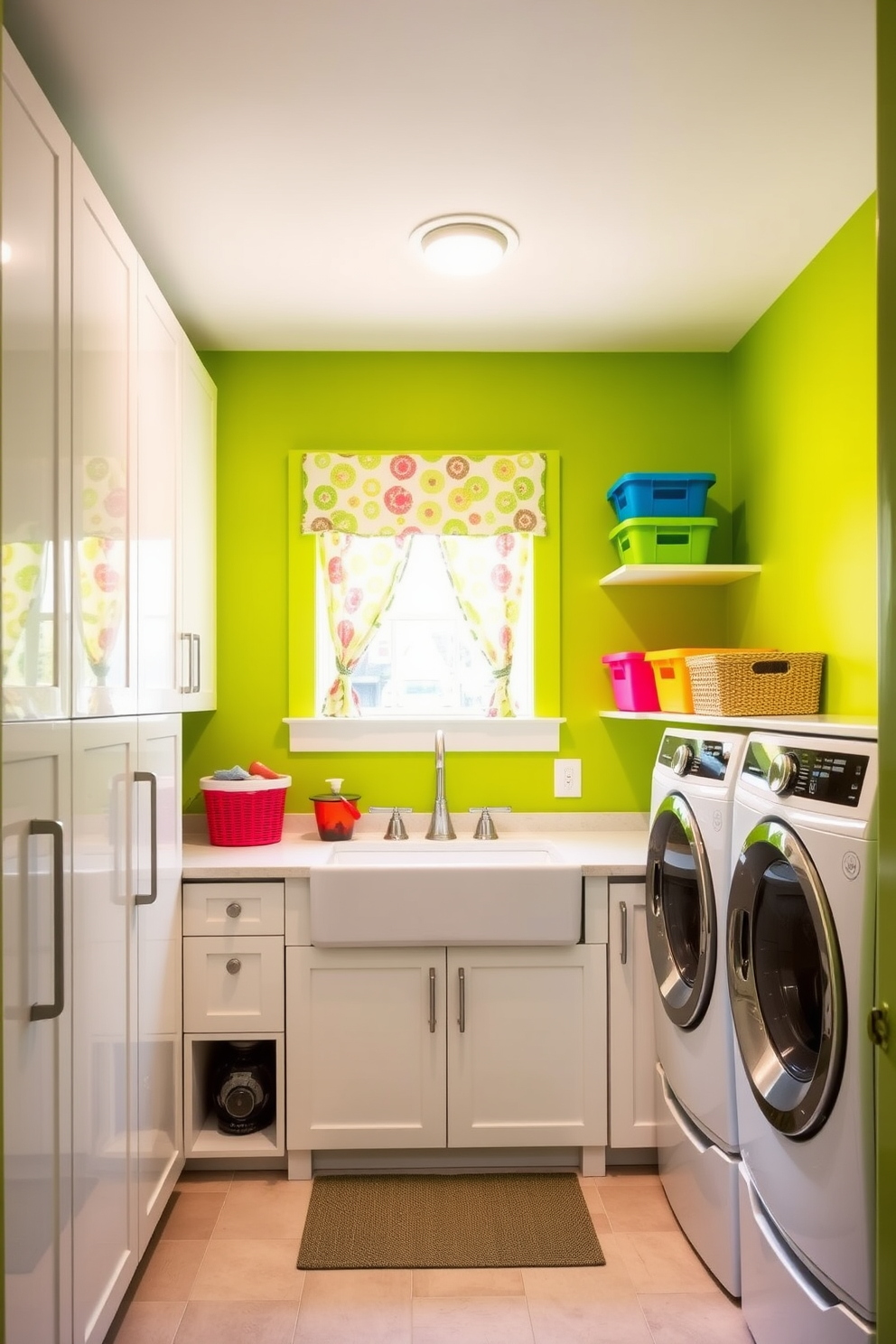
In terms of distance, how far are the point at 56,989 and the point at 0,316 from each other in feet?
3.30

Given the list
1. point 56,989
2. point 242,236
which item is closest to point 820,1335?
point 56,989

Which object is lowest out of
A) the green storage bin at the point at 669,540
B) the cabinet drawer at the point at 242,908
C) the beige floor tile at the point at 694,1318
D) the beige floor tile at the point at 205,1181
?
the beige floor tile at the point at 205,1181

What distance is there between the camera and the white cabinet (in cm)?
260

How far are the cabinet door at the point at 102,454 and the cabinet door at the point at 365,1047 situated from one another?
3.35ft

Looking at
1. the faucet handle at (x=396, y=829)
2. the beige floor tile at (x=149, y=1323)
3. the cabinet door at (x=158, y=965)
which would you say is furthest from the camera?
the faucet handle at (x=396, y=829)

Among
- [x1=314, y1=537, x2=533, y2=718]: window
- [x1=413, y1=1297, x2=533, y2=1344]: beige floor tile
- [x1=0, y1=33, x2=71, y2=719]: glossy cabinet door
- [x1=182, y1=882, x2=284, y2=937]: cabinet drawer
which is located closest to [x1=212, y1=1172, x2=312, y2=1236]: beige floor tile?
[x1=413, y1=1297, x2=533, y2=1344]: beige floor tile

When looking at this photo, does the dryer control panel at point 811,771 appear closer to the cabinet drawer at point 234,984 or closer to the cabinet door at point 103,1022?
the cabinet door at point 103,1022

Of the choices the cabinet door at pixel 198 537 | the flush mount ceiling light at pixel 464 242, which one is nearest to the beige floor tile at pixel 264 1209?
the cabinet door at pixel 198 537

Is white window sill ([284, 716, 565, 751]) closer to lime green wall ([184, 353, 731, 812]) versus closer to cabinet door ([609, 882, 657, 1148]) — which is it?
lime green wall ([184, 353, 731, 812])

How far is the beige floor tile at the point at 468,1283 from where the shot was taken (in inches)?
84.7

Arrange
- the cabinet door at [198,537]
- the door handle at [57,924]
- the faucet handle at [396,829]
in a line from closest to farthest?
the door handle at [57,924]
the cabinet door at [198,537]
the faucet handle at [396,829]

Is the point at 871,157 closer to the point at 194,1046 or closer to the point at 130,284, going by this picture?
the point at 130,284

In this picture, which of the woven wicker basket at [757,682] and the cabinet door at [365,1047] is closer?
the woven wicker basket at [757,682]

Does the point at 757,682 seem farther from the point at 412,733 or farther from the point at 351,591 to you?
the point at 351,591
